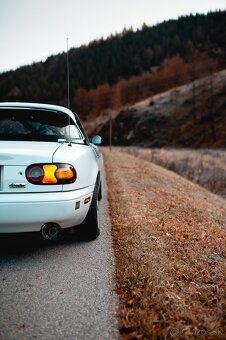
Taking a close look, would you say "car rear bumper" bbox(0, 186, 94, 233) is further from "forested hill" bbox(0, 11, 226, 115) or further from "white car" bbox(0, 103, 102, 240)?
"forested hill" bbox(0, 11, 226, 115)

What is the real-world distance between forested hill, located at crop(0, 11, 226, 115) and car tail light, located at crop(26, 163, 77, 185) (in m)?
81.3

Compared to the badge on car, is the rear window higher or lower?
higher

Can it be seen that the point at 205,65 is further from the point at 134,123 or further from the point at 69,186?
the point at 69,186

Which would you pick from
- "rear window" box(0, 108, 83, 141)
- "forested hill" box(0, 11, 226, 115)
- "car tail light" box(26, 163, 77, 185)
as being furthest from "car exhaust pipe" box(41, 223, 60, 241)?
"forested hill" box(0, 11, 226, 115)

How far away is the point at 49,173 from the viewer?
2863mm

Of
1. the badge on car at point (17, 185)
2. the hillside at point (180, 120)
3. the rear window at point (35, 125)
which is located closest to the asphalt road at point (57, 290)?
the badge on car at point (17, 185)

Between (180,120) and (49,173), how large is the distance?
141 feet

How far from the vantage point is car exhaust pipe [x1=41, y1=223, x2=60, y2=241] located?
289 centimetres

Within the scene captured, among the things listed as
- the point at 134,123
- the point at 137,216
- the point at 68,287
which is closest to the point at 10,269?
the point at 68,287

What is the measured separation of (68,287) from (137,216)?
2575 millimetres

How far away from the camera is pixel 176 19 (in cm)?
14112

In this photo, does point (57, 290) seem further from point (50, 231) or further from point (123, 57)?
point (123, 57)

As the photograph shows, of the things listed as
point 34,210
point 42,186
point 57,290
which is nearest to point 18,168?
point 42,186

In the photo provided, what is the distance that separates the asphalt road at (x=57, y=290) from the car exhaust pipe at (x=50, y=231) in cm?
31
